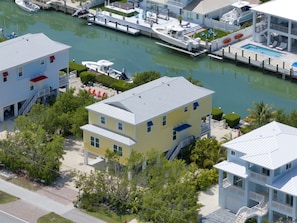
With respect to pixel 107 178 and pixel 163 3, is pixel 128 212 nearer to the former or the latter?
pixel 107 178

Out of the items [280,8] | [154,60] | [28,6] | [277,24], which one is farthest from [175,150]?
[28,6]

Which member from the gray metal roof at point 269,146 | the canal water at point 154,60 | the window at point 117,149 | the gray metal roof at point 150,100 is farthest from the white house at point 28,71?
the gray metal roof at point 269,146

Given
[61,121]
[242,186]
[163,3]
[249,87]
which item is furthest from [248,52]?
[242,186]

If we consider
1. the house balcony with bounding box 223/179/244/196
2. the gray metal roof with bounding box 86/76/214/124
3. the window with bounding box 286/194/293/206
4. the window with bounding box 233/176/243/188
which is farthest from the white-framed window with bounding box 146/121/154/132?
the window with bounding box 286/194/293/206

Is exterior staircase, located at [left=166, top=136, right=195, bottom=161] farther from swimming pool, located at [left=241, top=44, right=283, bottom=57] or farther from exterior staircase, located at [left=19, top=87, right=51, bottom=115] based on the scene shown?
swimming pool, located at [left=241, top=44, right=283, bottom=57]

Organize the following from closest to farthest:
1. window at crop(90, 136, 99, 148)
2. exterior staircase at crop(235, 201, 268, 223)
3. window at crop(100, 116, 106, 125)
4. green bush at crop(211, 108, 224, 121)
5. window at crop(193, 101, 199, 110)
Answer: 1. exterior staircase at crop(235, 201, 268, 223)
2. window at crop(100, 116, 106, 125)
3. window at crop(90, 136, 99, 148)
4. window at crop(193, 101, 199, 110)
5. green bush at crop(211, 108, 224, 121)

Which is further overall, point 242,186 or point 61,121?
point 61,121
